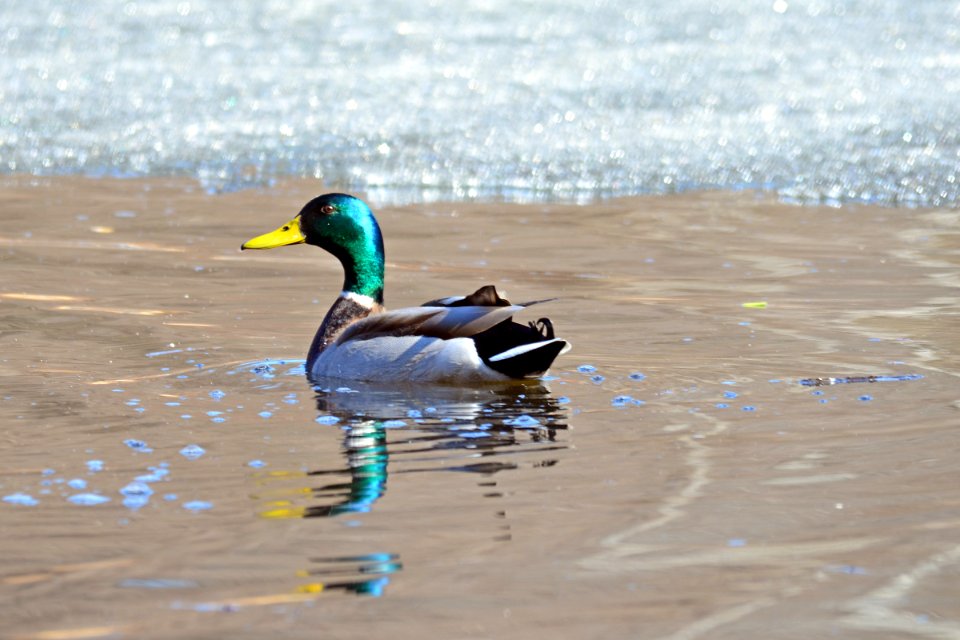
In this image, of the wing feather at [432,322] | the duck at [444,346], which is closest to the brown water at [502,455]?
the duck at [444,346]

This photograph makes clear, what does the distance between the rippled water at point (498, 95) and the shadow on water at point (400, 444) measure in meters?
5.40

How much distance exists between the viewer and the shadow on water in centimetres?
436

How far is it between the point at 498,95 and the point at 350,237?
22.1ft

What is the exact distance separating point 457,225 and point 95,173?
334 cm

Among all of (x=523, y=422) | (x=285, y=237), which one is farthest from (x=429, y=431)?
(x=285, y=237)

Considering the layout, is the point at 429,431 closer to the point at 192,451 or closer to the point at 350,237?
the point at 192,451

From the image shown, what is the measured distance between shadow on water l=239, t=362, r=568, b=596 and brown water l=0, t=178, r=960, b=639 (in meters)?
0.02

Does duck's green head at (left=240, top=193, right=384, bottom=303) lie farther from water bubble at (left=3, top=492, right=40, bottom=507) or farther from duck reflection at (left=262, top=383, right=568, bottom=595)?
water bubble at (left=3, top=492, right=40, bottom=507)

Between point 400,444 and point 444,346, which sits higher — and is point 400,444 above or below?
below

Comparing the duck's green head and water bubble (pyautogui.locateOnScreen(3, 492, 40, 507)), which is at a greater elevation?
the duck's green head

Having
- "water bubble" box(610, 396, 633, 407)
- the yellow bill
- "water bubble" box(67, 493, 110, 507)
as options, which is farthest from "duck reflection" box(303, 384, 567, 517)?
the yellow bill

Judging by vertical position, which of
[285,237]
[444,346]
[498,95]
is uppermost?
[498,95]

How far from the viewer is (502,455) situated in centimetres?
530

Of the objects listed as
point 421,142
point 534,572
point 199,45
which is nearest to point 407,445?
point 534,572
